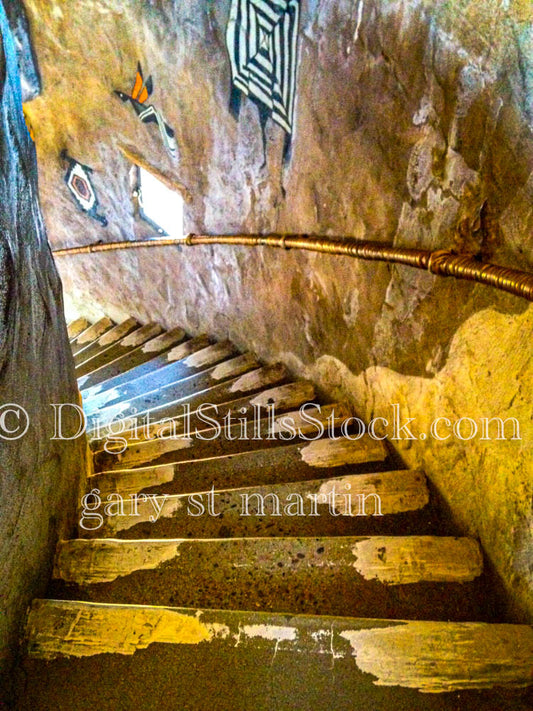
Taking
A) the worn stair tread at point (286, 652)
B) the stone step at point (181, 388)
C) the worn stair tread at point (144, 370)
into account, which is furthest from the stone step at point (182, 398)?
the worn stair tread at point (286, 652)

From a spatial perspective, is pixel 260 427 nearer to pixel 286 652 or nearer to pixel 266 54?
pixel 286 652

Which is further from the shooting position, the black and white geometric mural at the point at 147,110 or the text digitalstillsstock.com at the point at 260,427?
the black and white geometric mural at the point at 147,110

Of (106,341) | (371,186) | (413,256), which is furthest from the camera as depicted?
(106,341)

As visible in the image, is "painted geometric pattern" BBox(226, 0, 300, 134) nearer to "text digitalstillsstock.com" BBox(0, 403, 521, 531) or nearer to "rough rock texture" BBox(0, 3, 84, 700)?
"rough rock texture" BBox(0, 3, 84, 700)

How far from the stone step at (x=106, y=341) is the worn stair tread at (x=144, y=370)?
73cm

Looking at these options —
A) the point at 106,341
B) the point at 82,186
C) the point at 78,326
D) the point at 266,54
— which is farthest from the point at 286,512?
the point at 78,326

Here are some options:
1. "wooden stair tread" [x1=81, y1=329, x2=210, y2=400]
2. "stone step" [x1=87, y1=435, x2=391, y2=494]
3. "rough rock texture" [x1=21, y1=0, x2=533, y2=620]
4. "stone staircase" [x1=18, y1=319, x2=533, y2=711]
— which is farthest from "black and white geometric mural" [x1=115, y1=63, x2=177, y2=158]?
"stone step" [x1=87, y1=435, x2=391, y2=494]

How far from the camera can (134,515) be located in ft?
5.09

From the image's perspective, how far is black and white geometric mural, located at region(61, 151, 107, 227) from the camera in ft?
13.6

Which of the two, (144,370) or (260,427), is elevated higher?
(144,370)

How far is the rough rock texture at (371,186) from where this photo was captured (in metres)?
1.09

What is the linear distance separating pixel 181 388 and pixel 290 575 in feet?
5.77

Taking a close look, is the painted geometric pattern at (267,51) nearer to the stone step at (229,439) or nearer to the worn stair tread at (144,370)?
the stone step at (229,439)

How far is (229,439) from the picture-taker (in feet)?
6.90
